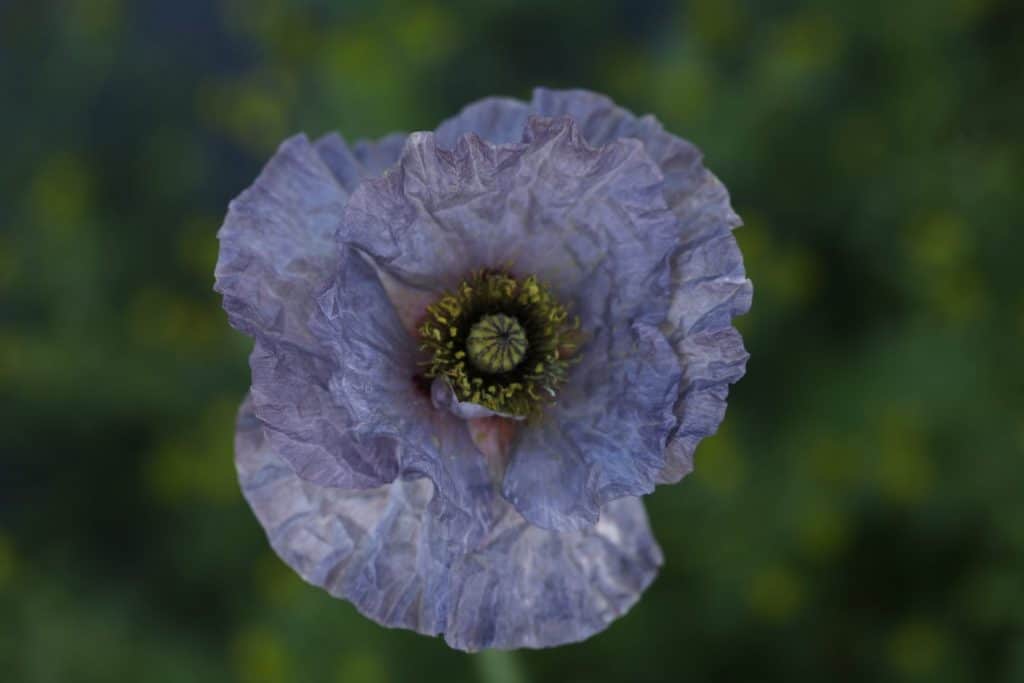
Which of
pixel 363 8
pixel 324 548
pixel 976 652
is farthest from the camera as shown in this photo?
pixel 363 8

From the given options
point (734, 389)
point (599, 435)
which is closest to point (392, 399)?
point (599, 435)

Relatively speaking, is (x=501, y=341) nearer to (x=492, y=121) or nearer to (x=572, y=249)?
(x=572, y=249)

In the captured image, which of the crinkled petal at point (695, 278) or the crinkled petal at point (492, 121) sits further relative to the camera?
the crinkled petal at point (492, 121)

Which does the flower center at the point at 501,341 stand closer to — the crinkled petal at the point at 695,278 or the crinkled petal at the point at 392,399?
the crinkled petal at the point at 392,399

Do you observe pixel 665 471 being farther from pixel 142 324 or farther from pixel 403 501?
pixel 142 324

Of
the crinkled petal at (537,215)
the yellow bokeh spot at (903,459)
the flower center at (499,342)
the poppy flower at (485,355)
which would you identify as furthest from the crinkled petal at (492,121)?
the yellow bokeh spot at (903,459)

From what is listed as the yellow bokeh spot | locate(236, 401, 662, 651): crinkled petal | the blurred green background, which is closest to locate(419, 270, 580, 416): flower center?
locate(236, 401, 662, 651): crinkled petal

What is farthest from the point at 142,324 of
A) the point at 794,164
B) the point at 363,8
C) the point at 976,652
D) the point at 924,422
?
the point at 976,652
